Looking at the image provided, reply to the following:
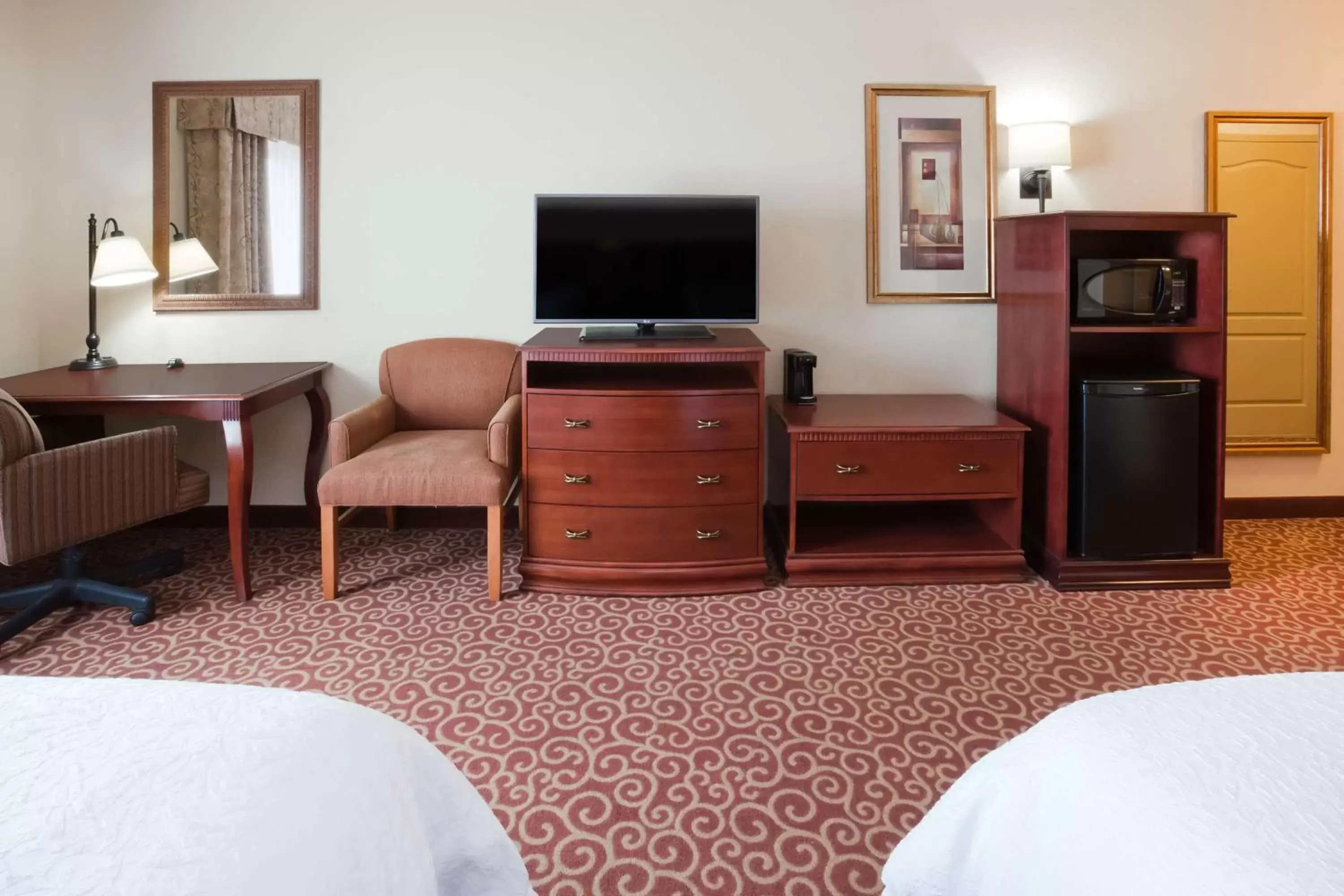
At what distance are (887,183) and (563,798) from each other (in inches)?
105

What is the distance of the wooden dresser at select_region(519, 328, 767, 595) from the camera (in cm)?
280

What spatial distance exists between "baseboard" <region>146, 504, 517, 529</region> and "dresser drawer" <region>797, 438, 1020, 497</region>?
143 centimetres

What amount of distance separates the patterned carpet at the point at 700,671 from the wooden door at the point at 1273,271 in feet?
2.01

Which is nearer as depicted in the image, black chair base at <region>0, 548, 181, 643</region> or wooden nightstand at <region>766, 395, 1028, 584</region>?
black chair base at <region>0, 548, 181, 643</region>

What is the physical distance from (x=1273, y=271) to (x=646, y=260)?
102 inches

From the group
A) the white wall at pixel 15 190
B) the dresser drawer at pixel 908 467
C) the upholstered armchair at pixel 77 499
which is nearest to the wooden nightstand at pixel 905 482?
the dresser drawer at pixel 908 467

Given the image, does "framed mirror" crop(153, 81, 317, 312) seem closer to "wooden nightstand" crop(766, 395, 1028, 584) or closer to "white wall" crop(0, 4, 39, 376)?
"white wall" crop(0, 4, 39, 376)

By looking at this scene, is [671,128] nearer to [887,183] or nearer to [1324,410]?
[887,183]

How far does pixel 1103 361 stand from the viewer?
3191 millimetres

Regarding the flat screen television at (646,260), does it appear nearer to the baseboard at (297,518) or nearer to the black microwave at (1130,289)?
the baseboard at (297,518)

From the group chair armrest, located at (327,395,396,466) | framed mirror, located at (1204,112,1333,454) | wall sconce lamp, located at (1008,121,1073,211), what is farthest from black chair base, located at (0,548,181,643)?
framed mirror, located at (1204,112,1333,454)

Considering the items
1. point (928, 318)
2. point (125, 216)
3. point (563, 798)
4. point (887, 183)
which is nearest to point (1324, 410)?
point (928, 318)

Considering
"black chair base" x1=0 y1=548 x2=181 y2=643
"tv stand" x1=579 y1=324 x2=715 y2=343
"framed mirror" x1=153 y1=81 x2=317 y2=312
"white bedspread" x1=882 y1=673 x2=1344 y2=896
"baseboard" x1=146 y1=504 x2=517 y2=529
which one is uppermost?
"framed mirror" x1=153 y1=81 x2=317 y2=312

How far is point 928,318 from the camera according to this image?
11.3 feet
